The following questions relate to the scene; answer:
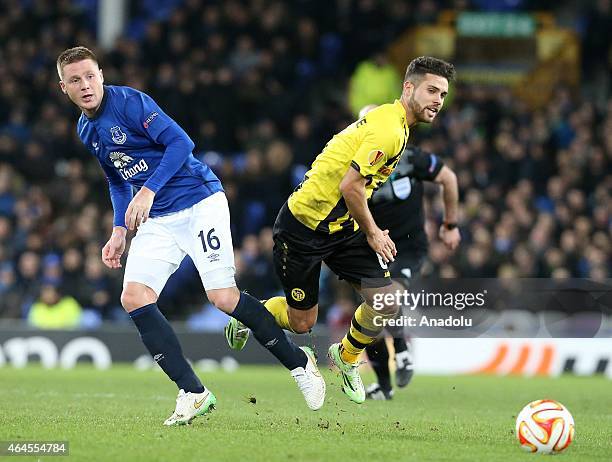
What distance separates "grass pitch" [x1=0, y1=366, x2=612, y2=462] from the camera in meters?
6.41

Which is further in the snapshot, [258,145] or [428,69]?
[258,145]

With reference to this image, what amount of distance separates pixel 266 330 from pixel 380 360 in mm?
2561

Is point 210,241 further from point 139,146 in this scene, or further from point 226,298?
point 139,146

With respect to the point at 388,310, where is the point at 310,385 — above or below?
below

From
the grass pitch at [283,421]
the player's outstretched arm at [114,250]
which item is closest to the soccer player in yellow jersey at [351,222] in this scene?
the grass pitch at [283,421]

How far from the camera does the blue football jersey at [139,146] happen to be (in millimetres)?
7590

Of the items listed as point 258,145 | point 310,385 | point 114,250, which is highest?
point 114,250

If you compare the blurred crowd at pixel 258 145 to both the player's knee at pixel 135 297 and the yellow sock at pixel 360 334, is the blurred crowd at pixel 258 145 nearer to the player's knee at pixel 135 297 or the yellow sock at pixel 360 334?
the yellow sock at pixel 360 334

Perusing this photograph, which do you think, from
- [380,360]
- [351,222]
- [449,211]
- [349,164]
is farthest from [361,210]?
[449,211]

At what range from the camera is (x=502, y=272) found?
1555 centimetres

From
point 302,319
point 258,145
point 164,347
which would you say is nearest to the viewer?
point 164,347

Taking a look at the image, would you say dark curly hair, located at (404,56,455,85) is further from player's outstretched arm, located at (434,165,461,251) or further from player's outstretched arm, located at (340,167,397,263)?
player's outstretched arm, located at (434,165,461,251)

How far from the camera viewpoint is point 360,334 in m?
8.41

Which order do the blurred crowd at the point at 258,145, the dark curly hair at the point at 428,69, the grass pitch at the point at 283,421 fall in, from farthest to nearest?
the blurred crowd at the point at 258,145, the dark curly hair at the point at 428,69, the grass pitch at the point at 283,421
